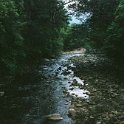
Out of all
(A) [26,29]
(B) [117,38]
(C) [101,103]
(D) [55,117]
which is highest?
(A) [26,29]

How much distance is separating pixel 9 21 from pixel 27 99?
7681 mm

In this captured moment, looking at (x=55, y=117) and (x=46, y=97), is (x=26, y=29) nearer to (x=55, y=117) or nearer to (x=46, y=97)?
(x=46, y=97)

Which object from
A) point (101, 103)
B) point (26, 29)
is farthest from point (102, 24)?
point (101, 103)

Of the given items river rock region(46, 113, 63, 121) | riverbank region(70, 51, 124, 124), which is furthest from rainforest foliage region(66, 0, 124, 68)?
river rock region(46, 113, 63, 121)

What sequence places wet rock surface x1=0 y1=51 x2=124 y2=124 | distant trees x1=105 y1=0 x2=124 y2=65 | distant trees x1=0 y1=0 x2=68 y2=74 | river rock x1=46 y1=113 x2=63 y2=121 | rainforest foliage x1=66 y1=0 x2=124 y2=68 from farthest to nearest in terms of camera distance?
rainforest foliage x1=66 y1=0 x2=124 y2=68
distant trees x1=105 y1=0 x2=124 y2=65
distant trees x1=0 y1=0 x2=68 y2=74
wet rock surface x1=0 y1=51 x2=124 y2=124
river rock x1=46 y1=113 x2=63 y2=121

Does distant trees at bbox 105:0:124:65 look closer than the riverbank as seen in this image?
No

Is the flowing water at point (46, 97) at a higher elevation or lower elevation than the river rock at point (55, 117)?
higher

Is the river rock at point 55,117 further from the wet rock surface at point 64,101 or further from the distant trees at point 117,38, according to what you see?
the distant trees at point 117,38

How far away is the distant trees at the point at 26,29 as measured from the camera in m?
22.5

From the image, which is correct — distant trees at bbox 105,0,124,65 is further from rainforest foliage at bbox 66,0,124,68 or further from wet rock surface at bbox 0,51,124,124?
wet rock surface at bbox 0,51,124,124

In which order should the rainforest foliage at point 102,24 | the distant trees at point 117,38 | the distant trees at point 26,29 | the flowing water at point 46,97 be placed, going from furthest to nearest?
the rainforest foliage at point 102,24 < the distant trees at point 117,38 < the distant trees at point 26,29 < the flowing water at point 46,97

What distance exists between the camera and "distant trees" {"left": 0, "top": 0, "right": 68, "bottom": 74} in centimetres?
2248

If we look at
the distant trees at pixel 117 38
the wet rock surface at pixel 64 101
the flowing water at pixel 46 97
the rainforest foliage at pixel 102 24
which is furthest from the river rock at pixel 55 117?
the rainforest foliage at pixel 102 24

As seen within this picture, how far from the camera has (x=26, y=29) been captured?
31.3 m
